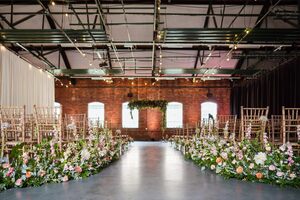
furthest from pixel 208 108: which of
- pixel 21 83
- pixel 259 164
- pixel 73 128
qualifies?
pixel 259 164

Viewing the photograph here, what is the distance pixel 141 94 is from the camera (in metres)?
20.0

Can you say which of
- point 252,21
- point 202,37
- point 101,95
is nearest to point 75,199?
point 202,37

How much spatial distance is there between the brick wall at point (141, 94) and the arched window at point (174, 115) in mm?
240

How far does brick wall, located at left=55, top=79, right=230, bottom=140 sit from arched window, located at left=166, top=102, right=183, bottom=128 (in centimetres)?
24

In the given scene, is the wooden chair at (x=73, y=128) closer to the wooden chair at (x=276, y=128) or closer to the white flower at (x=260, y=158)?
the white flower at (x=260, y=158)

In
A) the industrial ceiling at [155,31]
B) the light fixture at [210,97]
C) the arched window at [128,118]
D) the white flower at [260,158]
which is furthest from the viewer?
the arched window at [128,118]

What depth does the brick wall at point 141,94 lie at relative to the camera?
65.3 ft

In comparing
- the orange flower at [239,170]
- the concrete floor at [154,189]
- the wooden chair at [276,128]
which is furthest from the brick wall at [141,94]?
the orange flower at [239,170]

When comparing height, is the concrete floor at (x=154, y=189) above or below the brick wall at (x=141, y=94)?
below

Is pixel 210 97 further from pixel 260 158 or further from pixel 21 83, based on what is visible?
pixel 260 158

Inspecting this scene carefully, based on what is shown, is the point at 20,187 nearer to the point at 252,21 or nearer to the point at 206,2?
the point at 206,2

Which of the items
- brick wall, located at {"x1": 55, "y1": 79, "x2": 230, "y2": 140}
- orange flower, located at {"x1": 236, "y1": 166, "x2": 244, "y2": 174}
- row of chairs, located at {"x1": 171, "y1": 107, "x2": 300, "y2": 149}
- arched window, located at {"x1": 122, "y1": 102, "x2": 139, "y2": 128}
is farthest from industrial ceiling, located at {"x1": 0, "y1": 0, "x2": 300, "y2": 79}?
orange flower, located at {"x1": 236, "y1": 166, "x2": 244, "y2": 174}

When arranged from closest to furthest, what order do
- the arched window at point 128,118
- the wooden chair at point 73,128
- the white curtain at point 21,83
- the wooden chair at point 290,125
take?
the wooden chair at point 290,125
the wooden chair at point 73,128
the white curtain at point 21,83
the arched window at point 128,118

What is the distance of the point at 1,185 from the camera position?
443 cm
